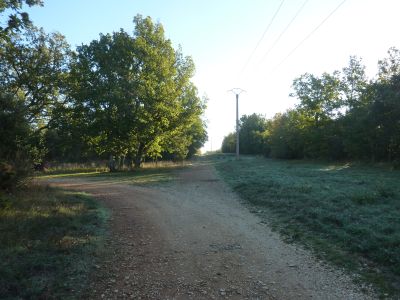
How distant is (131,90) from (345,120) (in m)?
29.4

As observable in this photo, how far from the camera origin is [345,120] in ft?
150

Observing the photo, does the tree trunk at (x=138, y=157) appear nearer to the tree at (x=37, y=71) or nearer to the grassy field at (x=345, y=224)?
the tree at (x=37, y=71)

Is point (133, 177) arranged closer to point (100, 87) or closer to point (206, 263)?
point (100, 87)

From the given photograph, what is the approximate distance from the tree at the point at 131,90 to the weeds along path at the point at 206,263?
20106mm

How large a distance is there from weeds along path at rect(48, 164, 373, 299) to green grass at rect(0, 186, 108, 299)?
40cm

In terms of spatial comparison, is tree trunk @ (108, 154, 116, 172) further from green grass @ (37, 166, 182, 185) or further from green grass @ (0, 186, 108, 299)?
green grass @ (0, 186, 108, 299)

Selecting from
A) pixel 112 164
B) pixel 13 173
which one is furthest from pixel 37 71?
pixel 13 173

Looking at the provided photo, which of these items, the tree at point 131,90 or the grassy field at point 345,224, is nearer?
the grassy field at point 345,224

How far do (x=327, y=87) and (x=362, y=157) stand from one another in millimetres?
17053

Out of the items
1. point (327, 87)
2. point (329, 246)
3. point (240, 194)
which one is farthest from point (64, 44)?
point (327, 87)

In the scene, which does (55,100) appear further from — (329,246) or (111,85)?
(329,246)

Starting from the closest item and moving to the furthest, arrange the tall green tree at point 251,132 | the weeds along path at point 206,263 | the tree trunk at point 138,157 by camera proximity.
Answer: the weeds along path at point 206,263, the tree trunk at point 138,157, the tall green tree at point 251,132

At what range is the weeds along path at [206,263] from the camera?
5.64 metres

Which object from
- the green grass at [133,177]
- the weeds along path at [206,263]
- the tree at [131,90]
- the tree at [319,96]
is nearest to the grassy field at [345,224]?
the weeds along path at [206,263]
